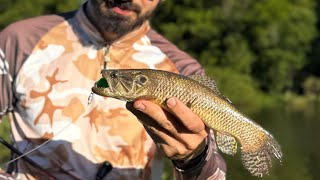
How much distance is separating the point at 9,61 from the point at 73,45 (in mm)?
354

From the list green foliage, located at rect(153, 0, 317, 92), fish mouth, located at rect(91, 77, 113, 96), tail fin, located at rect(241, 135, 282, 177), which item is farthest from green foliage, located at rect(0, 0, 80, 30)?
fish mouth, located at rect(91, 77, 113, 96)

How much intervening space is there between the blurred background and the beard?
2885 centimetres

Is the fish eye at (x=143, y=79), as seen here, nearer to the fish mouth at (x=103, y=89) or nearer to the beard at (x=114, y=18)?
the fish mouth at (x=103, y=89)

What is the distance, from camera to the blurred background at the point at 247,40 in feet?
120

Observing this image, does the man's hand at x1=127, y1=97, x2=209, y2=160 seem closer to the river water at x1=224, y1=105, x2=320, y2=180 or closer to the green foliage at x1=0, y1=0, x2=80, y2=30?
the river water at x1=224, y1=105, x2=320, y2=180

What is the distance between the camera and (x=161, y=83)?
2646 mm

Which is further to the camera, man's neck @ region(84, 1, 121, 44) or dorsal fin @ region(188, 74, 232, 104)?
man's neck @ region(84, 1, 121, 44)

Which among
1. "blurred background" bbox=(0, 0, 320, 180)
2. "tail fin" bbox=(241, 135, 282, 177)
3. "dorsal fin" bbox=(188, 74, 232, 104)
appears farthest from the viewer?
"blurred background" bbox=(0, 0, 320, 180)

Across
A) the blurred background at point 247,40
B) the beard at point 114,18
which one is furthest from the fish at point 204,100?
the blurred background at point 247,40

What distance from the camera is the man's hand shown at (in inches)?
102

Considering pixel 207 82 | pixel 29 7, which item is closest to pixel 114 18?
pixel 207 82

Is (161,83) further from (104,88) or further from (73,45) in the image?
(73,45)

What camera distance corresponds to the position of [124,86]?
260 centimetres

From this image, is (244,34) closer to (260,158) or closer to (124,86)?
(260,158)
